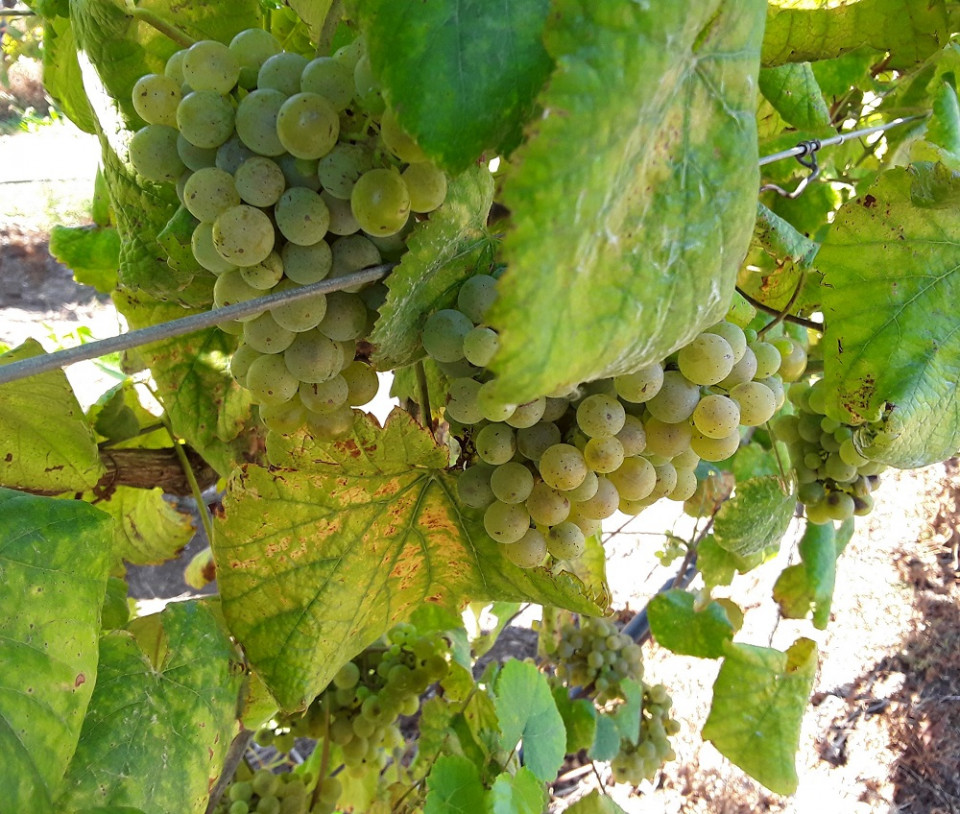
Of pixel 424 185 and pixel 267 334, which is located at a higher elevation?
pixel 424 185

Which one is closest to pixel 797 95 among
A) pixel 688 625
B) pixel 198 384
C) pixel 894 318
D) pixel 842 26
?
pixel 842 26

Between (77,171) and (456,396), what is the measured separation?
7010 millimetres

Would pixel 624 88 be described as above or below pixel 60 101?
above

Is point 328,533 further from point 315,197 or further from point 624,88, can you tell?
point 624,88

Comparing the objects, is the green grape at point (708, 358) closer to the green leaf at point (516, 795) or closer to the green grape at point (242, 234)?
the green grape at point (242, 234)

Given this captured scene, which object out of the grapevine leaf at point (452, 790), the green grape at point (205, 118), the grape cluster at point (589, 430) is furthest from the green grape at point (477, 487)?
the grapevine leaf at point (452, 790)

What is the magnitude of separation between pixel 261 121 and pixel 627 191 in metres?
0.27

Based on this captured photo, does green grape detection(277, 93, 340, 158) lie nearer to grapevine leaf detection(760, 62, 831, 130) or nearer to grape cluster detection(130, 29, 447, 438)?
grape cluster detection(130, 29, 447, 438)

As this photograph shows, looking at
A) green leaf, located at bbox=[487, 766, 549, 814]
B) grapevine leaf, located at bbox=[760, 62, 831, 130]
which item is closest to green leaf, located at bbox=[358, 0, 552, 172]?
grapevine leaf, located at bbox=[760, 62, 831, 130]

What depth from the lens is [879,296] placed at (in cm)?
77

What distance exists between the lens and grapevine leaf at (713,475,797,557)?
3.87ft

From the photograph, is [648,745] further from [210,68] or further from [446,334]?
[210,68]

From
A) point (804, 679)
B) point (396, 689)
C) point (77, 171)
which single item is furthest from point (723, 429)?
point (77, 171)

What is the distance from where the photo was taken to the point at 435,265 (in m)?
0.54
